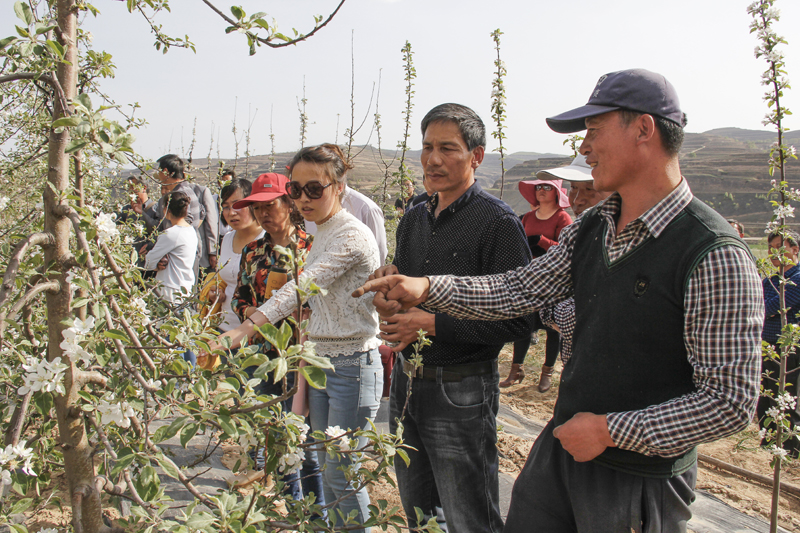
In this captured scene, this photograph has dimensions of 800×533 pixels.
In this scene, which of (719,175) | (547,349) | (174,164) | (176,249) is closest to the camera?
(176,249)

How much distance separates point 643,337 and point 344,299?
1281 mm

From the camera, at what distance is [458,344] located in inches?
82.7

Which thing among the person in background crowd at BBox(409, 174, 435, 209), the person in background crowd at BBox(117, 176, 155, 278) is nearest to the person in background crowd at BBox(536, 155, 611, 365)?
the person in background crowd at BBox(409, 174, 435, 209)

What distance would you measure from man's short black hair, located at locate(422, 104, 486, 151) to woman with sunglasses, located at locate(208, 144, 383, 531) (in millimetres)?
527

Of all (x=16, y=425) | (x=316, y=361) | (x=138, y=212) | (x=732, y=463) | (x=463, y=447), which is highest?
(x=138, y=212)

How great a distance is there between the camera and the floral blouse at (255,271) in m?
2.88

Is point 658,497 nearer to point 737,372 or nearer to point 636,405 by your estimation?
point 636,405

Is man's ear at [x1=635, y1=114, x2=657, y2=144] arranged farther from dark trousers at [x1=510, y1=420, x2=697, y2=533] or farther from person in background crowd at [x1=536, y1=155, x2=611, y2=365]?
dark trousers at [x1=510, y1=420, x2=697, y2=533]

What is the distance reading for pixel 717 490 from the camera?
12.1 ft

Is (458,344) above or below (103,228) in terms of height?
below

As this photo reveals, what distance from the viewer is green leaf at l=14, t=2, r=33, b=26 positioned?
108 centimetres

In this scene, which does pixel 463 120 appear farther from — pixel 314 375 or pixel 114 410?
pixel 114 410

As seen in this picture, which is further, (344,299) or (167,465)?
(344,299)

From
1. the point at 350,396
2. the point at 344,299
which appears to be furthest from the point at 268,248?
the point at 350,396
